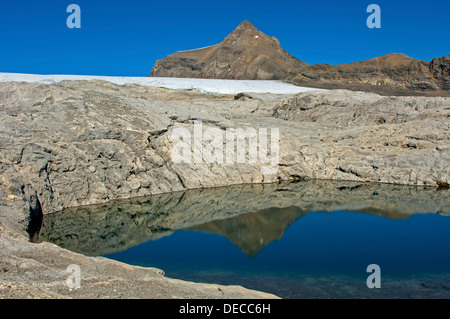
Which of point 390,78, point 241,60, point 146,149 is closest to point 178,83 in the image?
point 146,149

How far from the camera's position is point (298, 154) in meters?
20.8

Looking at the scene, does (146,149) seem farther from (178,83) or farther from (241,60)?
(241,60)

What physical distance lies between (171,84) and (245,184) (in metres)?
19.1

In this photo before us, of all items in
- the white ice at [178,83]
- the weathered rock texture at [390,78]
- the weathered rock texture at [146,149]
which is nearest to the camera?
the weathered rock texture at [146,149]

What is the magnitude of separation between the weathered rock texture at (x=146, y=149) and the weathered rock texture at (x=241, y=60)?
1676 inches

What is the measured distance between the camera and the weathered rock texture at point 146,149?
14.3m

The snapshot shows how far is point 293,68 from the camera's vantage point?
73.2 m

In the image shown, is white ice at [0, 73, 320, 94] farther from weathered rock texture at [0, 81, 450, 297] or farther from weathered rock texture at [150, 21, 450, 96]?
weathered rock texture at [0, 81, 450, 297]

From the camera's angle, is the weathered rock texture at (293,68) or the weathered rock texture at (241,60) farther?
the weathered rock texture at (241,60)

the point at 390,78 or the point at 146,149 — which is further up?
the point at 390,78

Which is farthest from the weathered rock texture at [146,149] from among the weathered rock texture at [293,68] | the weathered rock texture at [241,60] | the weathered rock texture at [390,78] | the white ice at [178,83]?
the weathered rock texture at [241,60]

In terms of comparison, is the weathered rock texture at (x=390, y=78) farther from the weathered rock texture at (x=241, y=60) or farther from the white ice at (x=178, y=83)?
the weathered rock texture at (x=241, y=60)

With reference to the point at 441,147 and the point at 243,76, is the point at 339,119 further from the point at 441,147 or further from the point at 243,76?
the point at 243,76

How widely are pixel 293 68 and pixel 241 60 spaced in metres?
9.16
